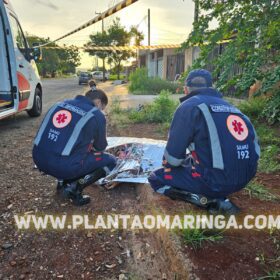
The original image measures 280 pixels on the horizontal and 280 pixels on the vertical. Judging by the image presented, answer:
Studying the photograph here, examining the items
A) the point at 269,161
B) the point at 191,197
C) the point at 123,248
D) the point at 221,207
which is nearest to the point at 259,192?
the point at 221,207

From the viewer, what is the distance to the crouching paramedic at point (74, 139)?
8.79ft

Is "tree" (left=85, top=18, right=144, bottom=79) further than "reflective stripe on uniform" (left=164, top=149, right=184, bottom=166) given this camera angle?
Yes

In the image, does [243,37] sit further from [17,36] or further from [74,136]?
[17,36]

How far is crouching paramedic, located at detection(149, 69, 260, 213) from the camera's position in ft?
7.37

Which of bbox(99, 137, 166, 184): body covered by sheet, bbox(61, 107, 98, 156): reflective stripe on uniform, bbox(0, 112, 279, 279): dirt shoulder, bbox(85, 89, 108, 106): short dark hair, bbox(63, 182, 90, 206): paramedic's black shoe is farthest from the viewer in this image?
bbox(99, 137, 166, 184): body covered by sheet

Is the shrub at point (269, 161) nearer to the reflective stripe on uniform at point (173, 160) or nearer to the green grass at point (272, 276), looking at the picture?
the reflective stripe on uniform at point (173, 160)

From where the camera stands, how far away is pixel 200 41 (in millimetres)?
3865

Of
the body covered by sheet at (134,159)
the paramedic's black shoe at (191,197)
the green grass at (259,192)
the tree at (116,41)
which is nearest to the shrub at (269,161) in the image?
the green grass at (259,192)

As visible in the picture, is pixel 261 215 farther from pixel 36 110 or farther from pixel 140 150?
pixel 36 110

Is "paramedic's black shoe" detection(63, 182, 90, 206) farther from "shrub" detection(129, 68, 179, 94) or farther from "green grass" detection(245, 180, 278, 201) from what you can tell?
"shrub" detection(129, 68, 179, 94)

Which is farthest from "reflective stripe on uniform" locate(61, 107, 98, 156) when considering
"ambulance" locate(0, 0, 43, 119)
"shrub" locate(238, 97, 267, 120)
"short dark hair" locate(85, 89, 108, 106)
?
"shrub" locate(238, 97, 267, 120)

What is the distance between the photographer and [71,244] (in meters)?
2.45

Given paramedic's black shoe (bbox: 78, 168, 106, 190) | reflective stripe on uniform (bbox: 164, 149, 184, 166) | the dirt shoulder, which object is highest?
reflective stripe on uniform (bbox: 164, 149, 184, 166)

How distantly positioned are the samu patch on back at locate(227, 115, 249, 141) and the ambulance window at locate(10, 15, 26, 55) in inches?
215
